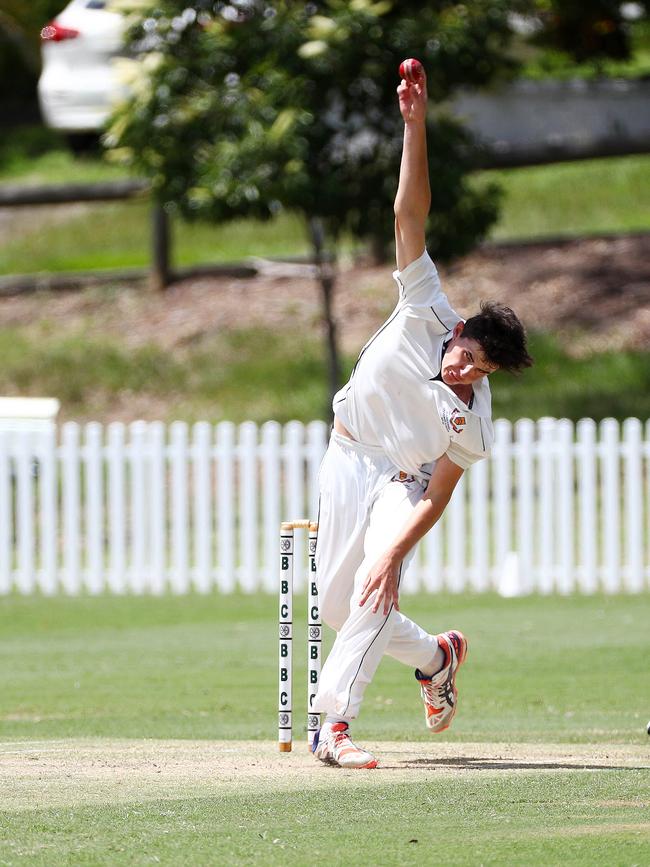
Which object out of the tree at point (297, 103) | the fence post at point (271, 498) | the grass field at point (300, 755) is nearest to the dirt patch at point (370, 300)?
the tree at point (297, 103)

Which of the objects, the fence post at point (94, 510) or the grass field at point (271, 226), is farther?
the grass field at point (271, 226)

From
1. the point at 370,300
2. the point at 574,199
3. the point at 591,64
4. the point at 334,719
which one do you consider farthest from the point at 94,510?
the point at 574,199

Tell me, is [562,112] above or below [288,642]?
above

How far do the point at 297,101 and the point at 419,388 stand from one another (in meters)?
11.6

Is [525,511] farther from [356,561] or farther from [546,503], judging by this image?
[356,561]

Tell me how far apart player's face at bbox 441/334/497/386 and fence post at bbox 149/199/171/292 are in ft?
54.6

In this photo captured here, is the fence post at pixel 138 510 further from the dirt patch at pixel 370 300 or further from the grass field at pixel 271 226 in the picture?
the grass field at pixel 271 226

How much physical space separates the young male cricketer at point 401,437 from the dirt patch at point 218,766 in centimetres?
26

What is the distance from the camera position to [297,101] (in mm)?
17188

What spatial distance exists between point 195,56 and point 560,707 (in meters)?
11.0

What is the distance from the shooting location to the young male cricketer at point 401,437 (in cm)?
600

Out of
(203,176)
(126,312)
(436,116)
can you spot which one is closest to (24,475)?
(203,176)

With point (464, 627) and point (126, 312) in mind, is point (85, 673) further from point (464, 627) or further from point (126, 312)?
point (126, 312)

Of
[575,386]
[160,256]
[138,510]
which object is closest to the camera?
[138,510]
